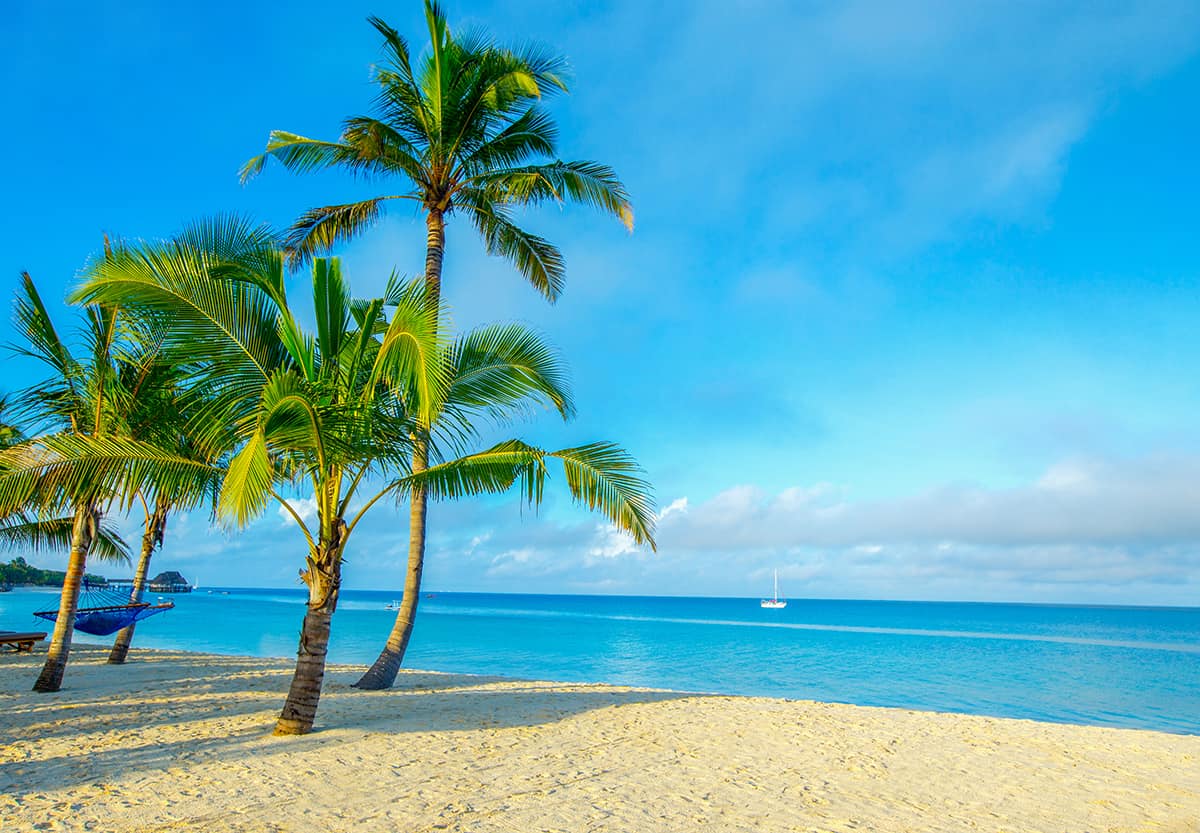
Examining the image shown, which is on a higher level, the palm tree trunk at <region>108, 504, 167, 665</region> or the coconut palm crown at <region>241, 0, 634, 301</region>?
the coconut palm crown at <region>241, 0, 634, 301</region>

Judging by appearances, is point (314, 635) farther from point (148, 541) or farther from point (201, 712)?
point (148, 541)

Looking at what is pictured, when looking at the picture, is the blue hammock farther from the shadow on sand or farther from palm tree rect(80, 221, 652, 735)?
palm tree rect(80, 221, 652, 735)

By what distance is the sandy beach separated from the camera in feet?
15.7

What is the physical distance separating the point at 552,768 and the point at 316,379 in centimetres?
424

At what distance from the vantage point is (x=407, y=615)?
10.3 meters

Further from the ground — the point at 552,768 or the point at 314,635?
the point at 314,635

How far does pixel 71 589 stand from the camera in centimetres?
923

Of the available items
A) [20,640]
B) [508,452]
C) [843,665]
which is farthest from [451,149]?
[843,665]

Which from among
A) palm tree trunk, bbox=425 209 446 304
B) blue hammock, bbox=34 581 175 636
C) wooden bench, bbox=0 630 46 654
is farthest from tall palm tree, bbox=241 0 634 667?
wooden bench, bbox=0 630 46 654

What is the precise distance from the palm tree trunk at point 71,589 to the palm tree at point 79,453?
0.01 metres

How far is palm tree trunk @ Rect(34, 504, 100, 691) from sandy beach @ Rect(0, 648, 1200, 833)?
1.20ft

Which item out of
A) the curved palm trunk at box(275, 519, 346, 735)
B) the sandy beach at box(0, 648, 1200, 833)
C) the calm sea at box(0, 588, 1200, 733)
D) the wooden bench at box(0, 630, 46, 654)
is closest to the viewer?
the sandy beach at box(0, 648, 1200, 833)

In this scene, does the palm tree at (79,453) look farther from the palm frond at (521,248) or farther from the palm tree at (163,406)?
the palm frond at (521,248)

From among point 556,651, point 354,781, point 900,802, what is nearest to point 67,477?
point 354,781
